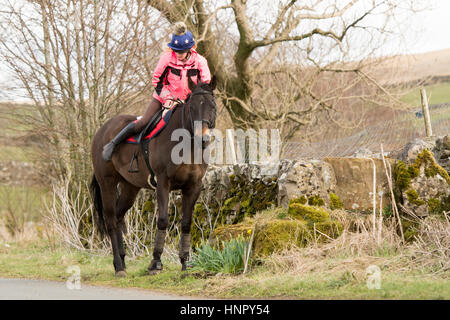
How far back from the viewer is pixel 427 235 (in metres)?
7.28

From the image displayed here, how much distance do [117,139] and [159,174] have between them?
1.15m

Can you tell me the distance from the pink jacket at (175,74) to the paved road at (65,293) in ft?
8.98

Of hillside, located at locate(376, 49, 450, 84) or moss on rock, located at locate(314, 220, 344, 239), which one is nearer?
moss on rock, located at locate(314, 220, 344, 239)

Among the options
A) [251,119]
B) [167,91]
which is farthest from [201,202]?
[251,119]

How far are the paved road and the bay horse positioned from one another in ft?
3.57

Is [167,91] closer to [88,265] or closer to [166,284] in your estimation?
[166,284]

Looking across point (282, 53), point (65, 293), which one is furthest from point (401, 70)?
point (65, 293)

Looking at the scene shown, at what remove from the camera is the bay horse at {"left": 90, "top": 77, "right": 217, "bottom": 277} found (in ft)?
24.8

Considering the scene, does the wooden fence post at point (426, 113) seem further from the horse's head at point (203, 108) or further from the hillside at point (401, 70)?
the hillside at point (401, 70)

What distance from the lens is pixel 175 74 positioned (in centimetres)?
820

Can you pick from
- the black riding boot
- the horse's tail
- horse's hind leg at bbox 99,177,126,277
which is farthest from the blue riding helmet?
the horse's tail

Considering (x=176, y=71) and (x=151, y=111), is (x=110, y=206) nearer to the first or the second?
(x=151, y=111)

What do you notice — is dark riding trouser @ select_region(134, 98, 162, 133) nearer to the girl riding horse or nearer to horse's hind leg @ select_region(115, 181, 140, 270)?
the girl riding horse

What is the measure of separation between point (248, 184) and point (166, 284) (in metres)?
2.90
